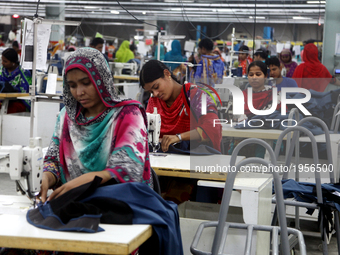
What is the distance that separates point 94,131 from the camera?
1744 millimetres

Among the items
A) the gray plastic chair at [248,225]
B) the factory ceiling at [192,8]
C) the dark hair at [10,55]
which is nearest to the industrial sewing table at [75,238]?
the gray plastic chair at [248,225]

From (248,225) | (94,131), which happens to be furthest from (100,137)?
(248,225)

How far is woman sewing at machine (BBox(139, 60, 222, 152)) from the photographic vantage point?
266 centimetres

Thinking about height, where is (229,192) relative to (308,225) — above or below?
above

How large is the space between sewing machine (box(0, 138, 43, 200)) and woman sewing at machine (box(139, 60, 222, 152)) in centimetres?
123

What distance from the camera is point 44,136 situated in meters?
5.02

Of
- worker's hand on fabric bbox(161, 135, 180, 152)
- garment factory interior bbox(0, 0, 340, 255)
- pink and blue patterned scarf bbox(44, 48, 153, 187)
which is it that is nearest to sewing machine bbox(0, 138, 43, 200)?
garment factory interior bbox(0, 0, 340, 255)

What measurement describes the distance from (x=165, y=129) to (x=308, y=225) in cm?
153

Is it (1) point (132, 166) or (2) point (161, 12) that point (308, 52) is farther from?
(2) point (161, 12)

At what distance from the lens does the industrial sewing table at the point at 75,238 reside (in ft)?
3.82

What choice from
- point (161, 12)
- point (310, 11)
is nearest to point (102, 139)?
point (310, 11)

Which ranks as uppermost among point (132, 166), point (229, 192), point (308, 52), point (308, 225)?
point (308, 52)

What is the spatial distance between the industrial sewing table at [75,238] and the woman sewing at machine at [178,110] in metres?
1.35

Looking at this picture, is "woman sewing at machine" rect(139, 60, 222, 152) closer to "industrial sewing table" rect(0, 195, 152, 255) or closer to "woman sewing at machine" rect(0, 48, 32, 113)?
"industrial sewing table" rect(0, 195, 152, 255)
